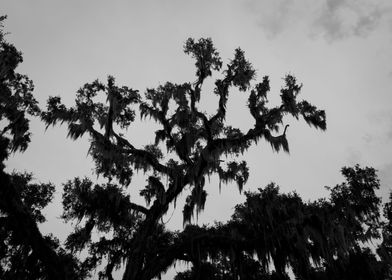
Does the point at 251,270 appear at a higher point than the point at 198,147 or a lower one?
lower

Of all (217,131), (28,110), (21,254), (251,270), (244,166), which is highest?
(217,131)

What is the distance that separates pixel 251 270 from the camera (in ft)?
52.0

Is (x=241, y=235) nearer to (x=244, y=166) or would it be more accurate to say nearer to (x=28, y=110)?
(x=244, y=166)

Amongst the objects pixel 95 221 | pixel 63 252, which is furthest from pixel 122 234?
pixel 63 252

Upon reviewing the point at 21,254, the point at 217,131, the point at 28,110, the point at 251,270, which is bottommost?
the point at 21,254

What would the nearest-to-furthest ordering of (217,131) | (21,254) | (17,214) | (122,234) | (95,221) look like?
1. (17,214)
2. (21,254)
3. (95,221)
4. (122,234)
5. (217,131)

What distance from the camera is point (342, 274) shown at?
13.5m

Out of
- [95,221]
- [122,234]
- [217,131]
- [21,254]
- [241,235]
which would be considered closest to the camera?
[21,254]

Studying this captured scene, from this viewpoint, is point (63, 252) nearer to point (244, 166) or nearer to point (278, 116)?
point (244, 166)

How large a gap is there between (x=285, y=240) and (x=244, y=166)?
4.25 meters

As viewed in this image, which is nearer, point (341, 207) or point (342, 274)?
point (341, 207)

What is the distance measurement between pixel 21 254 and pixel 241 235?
8.74 meters

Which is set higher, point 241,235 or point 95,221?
point 95,221

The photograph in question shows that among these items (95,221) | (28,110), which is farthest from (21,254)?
(28,110)
